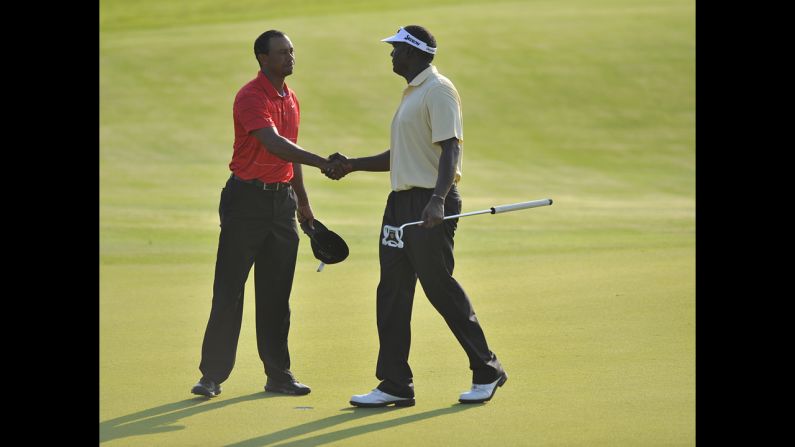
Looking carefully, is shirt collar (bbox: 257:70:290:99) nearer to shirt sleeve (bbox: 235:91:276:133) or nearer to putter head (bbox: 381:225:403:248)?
shirt sleeve (bbox: 235:91:276:133)

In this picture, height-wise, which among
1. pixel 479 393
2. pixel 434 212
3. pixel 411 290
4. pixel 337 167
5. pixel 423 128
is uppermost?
pixel 423 128

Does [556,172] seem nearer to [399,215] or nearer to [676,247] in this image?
[676,247]

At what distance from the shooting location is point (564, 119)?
3431 cm

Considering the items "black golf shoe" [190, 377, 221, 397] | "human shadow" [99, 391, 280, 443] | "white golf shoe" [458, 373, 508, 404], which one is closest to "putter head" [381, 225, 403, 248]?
"white golf shoe" [458, 373, 508, 404]

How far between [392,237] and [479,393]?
1051 mm

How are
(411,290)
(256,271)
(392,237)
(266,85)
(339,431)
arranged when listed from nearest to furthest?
(339,431), (392,237), (411,290), (266,85), (256,271)

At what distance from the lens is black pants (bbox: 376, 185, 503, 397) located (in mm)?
7758

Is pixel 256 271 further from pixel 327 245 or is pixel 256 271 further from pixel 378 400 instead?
pixel 378 400

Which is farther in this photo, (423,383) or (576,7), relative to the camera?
(576,7)

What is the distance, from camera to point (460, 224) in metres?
19.7

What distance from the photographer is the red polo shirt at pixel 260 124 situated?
8.04 meters

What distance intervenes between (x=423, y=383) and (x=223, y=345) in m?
1.28

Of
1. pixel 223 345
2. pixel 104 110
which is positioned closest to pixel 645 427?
pixel 223 345

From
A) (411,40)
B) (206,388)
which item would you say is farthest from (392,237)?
(206,388)
